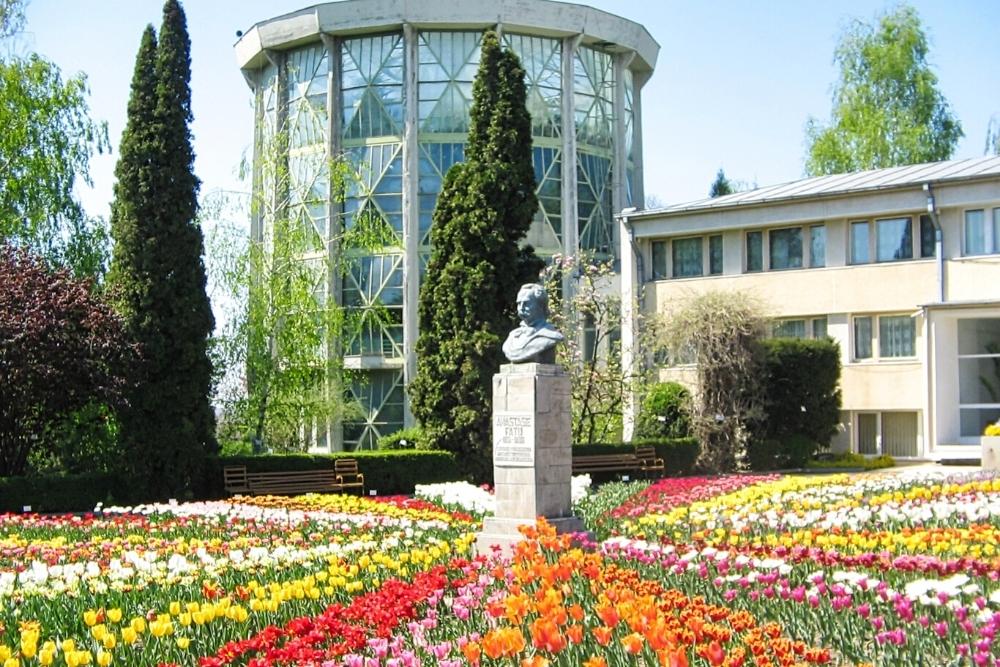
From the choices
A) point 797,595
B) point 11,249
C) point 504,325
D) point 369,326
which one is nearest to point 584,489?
point 504,325

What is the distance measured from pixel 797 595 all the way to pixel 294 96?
37.0 metres

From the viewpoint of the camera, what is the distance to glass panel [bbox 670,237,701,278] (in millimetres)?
33625

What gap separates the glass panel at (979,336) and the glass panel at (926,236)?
6.45 ft

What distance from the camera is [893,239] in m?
30.6

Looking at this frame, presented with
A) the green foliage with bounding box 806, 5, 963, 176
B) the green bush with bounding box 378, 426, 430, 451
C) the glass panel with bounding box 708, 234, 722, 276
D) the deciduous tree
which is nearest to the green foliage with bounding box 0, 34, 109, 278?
the deciduous tree

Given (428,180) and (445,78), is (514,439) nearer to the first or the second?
(428,180)

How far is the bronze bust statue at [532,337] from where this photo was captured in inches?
478

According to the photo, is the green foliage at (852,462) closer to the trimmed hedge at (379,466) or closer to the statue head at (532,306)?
the trimmed hedge at (379,466)

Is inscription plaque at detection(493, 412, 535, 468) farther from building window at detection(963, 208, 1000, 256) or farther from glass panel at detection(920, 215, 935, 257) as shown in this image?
glass panel at detection(920, 215, 935, 257)

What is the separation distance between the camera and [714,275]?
3322 cm

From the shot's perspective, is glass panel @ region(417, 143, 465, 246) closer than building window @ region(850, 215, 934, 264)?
No

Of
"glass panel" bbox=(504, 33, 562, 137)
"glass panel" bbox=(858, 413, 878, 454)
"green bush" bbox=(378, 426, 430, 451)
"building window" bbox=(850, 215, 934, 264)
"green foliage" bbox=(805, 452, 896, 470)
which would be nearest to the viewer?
"green bush" bbox=(378, 426, 430, 451)

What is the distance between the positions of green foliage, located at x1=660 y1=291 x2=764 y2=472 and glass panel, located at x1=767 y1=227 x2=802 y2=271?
339 cm

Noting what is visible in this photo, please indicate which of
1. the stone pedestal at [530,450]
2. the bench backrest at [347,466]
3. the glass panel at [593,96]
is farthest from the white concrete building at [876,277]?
the stone pedestal at [530,450]
